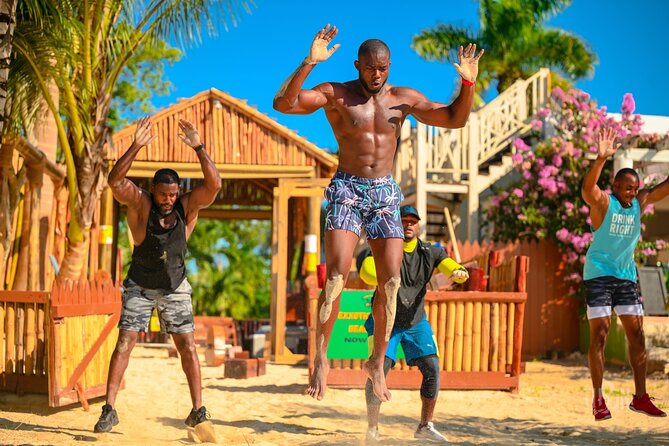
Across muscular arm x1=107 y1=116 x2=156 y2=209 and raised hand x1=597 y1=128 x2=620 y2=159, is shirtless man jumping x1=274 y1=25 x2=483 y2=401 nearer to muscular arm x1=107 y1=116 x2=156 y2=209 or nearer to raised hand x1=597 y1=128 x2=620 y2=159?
muscular arm x1=107 y1=116 x2=156 y2=209

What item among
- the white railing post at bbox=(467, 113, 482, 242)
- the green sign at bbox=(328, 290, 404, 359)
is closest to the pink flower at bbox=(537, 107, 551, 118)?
the white railing post at bbox=(467, 113, 482, 242)

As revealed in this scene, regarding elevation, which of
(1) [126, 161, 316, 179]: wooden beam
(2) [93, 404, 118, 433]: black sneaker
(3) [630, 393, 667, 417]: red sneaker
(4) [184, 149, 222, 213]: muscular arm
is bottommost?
(2) [93, 404, 118, 433]: black sneaker

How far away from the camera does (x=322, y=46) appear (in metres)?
5.06

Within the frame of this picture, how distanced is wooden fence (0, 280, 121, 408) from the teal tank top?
4719 millimetres

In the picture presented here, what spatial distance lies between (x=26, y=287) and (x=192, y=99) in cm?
473

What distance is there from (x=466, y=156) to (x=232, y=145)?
5.60 m

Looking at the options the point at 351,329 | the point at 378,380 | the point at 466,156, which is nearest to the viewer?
the point at 378,380

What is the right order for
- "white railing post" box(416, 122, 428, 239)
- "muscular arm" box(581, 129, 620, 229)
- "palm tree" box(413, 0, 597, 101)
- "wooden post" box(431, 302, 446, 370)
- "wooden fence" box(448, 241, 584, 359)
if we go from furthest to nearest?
"palm tree" box(413, 0, 597, 101) → "white railing post" box(416, 122, 428, 239) → "wooden fence" box(448, 241, 584, 359) → "wooden post" box(431, 302, 446, 370) → "muscular arm" box(581, 129, 620, 229)

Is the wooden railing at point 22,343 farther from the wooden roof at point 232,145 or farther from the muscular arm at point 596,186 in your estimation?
the wooden roof at point 232,145

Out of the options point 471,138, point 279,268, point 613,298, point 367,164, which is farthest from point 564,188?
point 367,164

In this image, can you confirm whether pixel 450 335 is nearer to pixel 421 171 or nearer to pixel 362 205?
pixel 362 205

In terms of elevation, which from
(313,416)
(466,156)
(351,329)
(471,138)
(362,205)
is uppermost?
(471,138)

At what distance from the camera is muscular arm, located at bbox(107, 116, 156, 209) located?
600 centimetres

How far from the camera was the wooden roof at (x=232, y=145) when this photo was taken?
14.4 metres
